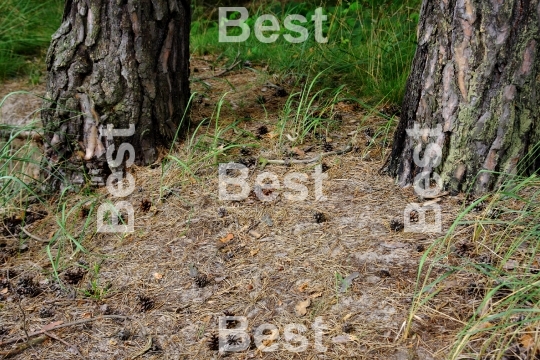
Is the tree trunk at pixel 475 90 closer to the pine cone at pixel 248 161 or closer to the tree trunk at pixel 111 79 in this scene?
the pine cone at pixel 248 161

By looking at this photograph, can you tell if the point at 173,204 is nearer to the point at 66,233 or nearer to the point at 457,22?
the point at 66,233

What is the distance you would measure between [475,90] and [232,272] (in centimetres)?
145

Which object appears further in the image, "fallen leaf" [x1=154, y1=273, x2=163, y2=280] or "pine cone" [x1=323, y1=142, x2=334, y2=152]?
"pine cone" [x1=323, y1=142, x2=334, y2=152]

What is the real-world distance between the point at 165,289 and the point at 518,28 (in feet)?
6.74

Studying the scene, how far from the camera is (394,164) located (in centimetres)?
365

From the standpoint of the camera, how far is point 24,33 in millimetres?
6250

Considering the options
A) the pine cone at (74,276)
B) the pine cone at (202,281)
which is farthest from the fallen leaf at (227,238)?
the pine cone at (74,276)

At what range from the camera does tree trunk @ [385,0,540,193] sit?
315 centimetres

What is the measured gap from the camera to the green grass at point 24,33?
19.8 ft

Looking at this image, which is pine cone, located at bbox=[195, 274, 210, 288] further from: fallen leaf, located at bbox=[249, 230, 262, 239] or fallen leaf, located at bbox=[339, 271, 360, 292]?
fallen leaf, located at bbox=[339, 271, 360, 292]

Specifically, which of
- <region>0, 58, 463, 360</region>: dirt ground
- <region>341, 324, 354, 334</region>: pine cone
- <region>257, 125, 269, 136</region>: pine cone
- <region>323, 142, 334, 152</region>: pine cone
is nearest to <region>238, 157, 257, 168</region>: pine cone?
<region>0, 58, 463, 360</region>: dirt ground

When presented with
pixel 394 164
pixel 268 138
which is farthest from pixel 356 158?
pixel 268 138

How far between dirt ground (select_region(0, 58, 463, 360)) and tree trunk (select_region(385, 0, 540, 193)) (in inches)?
9.6

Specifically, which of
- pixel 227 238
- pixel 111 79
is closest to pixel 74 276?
pixel 227 238
